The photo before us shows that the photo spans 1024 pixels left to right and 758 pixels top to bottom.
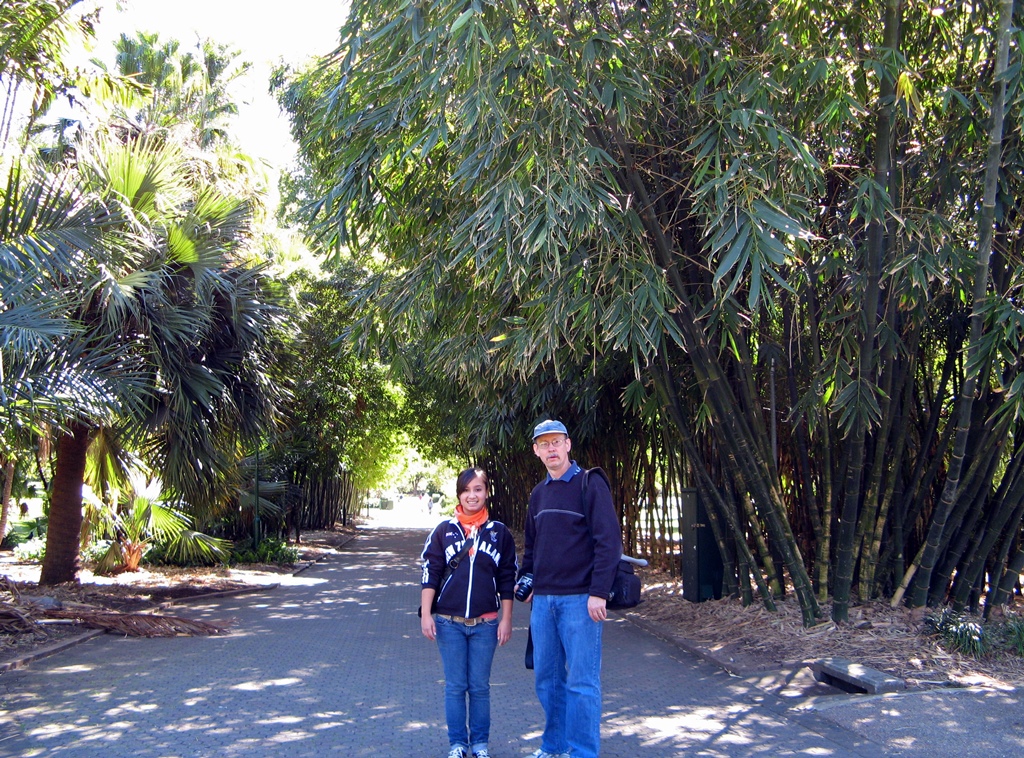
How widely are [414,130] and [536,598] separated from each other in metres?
4.51

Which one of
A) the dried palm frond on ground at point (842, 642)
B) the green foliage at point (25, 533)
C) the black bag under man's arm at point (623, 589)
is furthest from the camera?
the green foliage at point (25, 533)

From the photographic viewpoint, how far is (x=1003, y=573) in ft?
27.5

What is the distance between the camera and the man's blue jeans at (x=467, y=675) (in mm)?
4680

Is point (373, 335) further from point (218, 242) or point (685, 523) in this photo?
point (685, 523)

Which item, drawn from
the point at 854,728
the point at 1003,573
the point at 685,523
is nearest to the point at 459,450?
the point at 685,523

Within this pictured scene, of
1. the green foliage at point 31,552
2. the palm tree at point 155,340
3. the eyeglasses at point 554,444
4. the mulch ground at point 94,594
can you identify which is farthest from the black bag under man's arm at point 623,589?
the green foliage at point 31,552

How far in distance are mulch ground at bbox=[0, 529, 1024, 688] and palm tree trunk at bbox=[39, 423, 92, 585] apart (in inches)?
11.4

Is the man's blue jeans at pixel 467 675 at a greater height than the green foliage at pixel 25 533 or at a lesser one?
lesser

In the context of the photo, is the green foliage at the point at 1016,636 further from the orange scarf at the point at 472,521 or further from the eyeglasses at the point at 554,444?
the orange scarf at the point at 472,521

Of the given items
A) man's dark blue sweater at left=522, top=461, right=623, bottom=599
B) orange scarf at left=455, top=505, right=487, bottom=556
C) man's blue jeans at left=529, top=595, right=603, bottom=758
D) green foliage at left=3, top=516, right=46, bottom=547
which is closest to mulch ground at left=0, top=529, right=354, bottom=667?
green foliage at left=3, top=516, right=46, bottom=547

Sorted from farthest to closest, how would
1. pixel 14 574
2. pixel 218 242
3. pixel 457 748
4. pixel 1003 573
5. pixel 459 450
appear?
pixel 459 450 < pixel 14 574 < pixel 218 242 < pixel 1003 573 < pixel 457 748

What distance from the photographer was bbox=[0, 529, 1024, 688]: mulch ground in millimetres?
6859

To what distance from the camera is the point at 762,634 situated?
8.23m

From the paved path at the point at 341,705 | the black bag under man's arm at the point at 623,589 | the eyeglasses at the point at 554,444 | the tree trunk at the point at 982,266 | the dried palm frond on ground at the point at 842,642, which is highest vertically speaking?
the tree trunk at the point at 982,266
